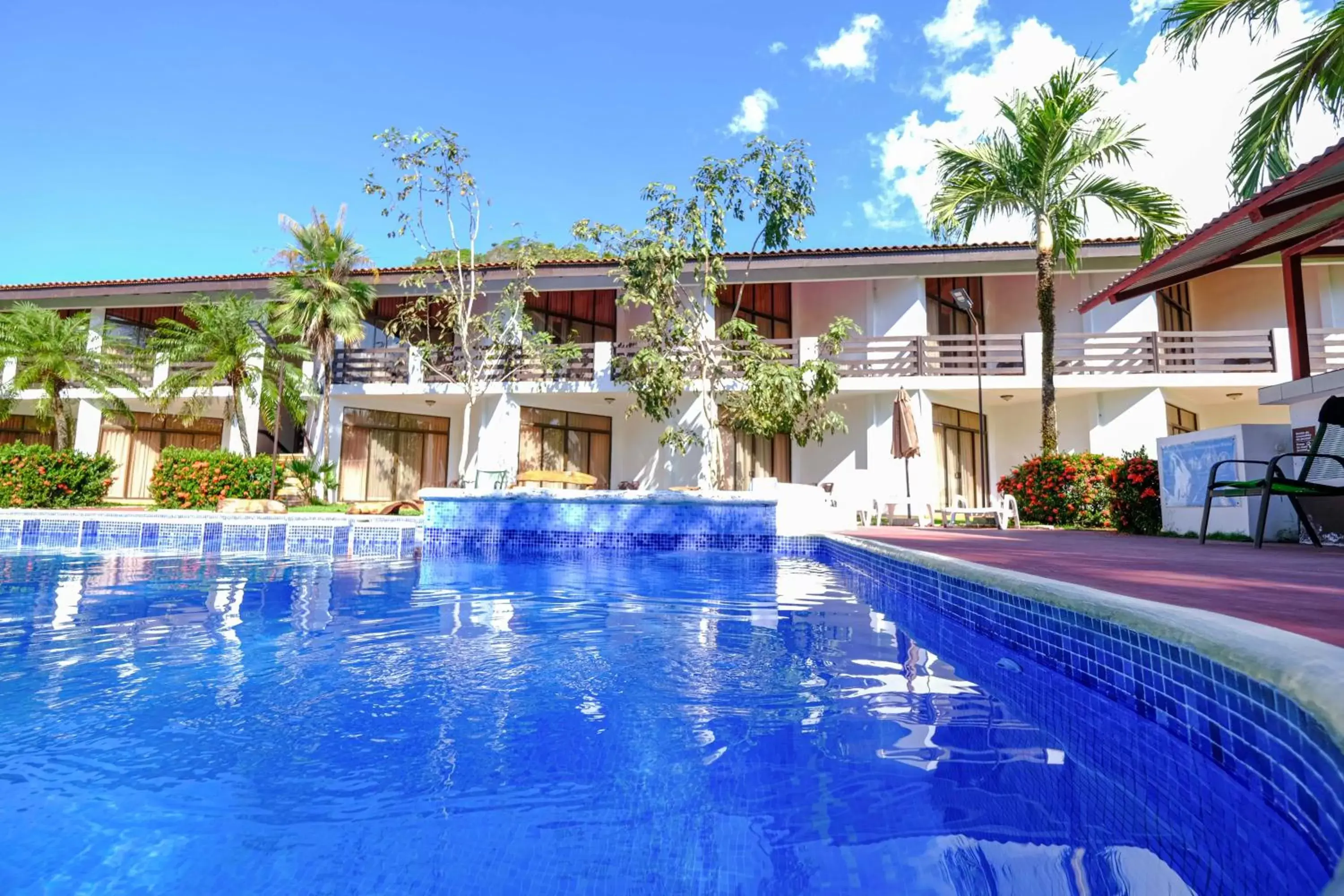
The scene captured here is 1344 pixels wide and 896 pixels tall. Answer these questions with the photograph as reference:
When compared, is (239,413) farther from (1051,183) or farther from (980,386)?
(1051,183)

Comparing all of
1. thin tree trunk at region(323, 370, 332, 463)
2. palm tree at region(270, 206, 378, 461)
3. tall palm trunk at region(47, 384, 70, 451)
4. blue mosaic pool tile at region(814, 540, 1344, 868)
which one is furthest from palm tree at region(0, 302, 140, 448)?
blue mosaic pool tile at region(814, 540, 1344, 868)

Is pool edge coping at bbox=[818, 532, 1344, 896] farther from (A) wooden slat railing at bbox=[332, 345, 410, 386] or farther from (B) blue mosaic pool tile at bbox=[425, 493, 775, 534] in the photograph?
(A) wooden slat railing at bbox=[332, 345, 410, 386]

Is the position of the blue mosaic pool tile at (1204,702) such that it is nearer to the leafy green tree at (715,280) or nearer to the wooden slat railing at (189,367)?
the leafy green tree at (715,280)

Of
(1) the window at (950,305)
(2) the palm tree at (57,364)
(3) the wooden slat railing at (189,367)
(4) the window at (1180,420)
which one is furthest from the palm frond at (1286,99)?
(2) the palm tree at (57,364)

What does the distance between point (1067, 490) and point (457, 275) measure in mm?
12711

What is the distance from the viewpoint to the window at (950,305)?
1639 cm

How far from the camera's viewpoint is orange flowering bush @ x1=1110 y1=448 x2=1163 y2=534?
8.23 m

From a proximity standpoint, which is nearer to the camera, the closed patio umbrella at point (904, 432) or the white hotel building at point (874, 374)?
the closed patio umbrella at point (904, 432)

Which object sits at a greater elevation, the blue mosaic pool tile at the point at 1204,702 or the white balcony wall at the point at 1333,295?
the white balcony wall at the point at 1333,295

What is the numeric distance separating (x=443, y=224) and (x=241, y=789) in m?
14.4

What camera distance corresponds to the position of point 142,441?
61.5 feet

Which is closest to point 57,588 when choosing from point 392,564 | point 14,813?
point 392,564

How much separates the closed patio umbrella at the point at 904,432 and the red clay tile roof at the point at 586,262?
3346mm

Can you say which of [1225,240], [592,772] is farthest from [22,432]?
[1225,240]
